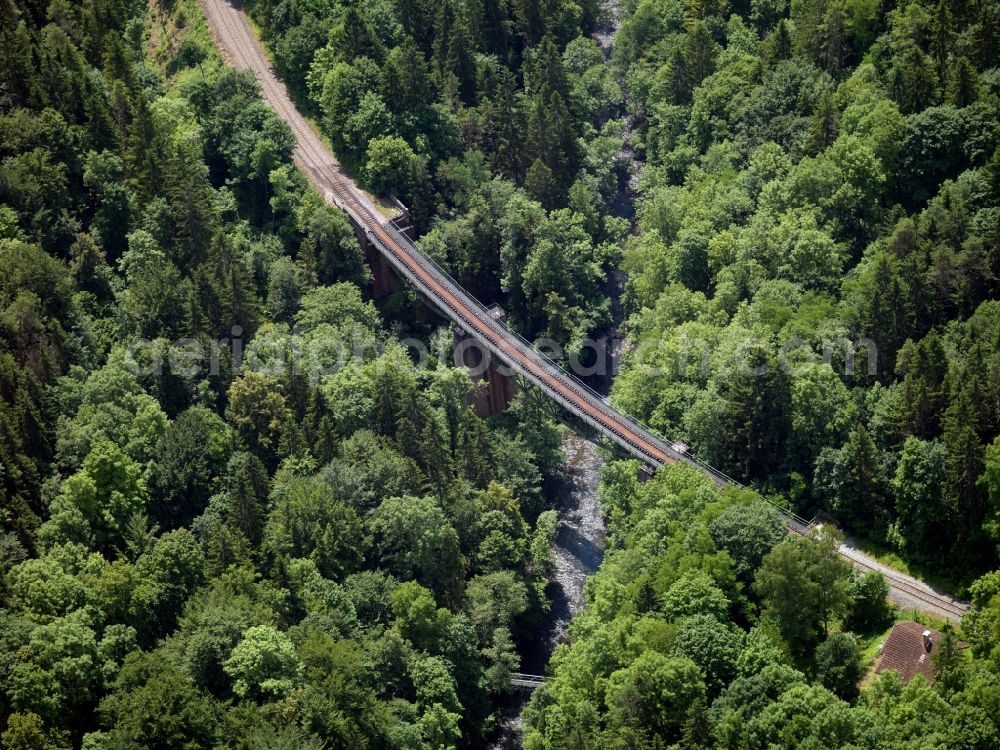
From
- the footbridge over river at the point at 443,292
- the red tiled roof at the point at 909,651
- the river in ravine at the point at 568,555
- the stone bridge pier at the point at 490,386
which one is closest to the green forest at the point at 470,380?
the river in ravine at the point at 568,555

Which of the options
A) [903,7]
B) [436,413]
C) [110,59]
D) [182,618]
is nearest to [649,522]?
[436,413]

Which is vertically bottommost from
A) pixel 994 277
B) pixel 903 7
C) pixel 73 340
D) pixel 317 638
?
pixel 317 638

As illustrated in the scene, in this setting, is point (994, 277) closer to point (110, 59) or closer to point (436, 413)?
point (436, 413)

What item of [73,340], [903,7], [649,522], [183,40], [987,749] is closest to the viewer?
[987,749]

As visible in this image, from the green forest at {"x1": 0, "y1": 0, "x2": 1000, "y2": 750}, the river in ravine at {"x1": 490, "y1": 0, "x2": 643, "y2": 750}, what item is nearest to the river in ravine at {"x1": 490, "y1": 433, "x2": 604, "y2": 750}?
the river in ravine at {"x1": 490, "y1": 0, "x2": 643, "y2": 750}

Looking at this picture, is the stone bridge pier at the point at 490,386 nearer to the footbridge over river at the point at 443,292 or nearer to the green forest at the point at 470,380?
the footbridge over river at the point at 443,292
